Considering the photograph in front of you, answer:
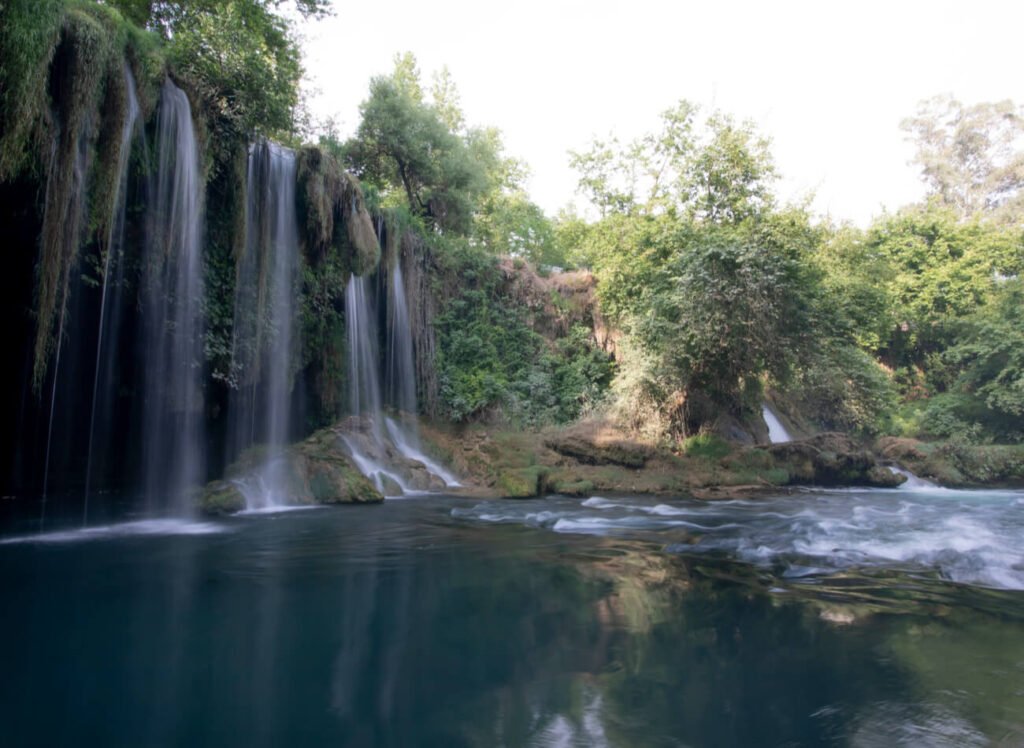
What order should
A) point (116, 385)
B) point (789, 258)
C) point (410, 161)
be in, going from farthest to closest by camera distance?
point (410, 161) < point (789, 258) < point (116, 385)

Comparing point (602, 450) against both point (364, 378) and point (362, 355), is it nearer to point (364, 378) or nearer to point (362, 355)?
point (364, 378)

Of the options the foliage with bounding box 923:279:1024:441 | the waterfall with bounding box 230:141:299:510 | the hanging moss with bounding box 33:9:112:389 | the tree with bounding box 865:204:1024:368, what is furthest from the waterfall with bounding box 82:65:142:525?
the tree with bounding box 865:204:1024:368

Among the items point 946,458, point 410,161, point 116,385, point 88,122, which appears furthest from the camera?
point 410,161

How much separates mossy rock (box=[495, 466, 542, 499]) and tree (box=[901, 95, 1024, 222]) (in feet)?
123

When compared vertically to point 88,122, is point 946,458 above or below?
below

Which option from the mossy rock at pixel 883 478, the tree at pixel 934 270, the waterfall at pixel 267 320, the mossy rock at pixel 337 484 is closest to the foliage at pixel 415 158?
the waterfall at pixel 267 320

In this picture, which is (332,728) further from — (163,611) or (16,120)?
(16,120)

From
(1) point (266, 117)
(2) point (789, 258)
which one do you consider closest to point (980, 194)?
(2) point (789, 258)

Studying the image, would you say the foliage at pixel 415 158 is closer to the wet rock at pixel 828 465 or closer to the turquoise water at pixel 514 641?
the wet rock at pixel 828 465

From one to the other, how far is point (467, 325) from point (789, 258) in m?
10.5

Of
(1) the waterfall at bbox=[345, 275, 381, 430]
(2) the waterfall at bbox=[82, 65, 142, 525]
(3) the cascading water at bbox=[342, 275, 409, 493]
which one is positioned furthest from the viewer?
(1) the waterfall at bbox=[345, 275, 381, 430]

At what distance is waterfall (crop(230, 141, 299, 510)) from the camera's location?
1212 cm

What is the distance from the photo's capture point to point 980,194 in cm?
3769

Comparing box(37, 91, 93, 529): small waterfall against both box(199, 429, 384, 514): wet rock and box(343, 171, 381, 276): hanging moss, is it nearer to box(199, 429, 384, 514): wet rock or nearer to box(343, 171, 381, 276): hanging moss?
box(199, 429, 384, 514): wet rock
